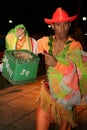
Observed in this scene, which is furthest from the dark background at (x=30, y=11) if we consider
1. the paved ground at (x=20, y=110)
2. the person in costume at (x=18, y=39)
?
the person in costume at (x=18, y=39)

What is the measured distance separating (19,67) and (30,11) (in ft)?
160

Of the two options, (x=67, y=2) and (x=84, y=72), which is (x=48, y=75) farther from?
(x=67, y=2)

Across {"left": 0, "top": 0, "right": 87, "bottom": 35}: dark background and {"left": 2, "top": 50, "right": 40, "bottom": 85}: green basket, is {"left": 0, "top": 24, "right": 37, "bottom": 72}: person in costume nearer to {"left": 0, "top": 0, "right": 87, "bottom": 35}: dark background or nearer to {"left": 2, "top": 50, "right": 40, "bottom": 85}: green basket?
{"left": 2, "top": 50, "right": 40, "bottom": 85}: green basket

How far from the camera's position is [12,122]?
5445 millimetres

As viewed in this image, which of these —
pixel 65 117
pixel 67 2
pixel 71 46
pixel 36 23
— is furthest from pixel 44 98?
pixel 67 2

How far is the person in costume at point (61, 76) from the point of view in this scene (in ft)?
11.5

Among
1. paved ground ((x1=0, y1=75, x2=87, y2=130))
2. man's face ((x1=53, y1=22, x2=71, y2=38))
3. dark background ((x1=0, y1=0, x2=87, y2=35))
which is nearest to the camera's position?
man's face ((x1=53, y1=22, x2=71, y2=38))

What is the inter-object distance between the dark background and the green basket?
40.3 metres

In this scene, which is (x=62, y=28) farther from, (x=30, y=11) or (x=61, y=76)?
(x=30, y=11)

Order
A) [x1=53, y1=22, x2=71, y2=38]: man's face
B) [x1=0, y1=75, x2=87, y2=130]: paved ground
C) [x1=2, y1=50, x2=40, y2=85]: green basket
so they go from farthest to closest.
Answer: [x1=0, y1=75, x2=87, y2=130]: paved ground → [x1=53, y1=22, x2=71, y2=38]: man's face → [x1=2, y1=50, x2=40, y2=85]: green basket

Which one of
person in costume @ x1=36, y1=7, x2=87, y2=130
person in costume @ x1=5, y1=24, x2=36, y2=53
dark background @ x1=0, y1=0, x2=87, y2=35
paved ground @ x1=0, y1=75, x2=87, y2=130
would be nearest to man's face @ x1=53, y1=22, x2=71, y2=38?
person in costume @ x1=36, y1=7, x2=87, y2=130

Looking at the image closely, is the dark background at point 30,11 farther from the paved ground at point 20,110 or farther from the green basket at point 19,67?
the green basket at point 19,67

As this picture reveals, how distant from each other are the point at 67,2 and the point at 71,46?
49.5 meters

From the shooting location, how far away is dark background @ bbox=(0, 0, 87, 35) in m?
45.0
